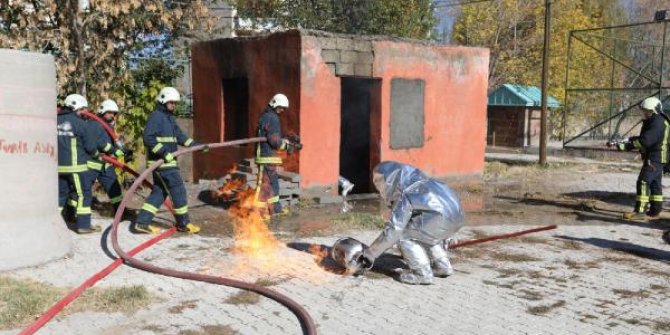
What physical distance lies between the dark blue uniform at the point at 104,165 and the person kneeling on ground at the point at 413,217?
13.3 ft

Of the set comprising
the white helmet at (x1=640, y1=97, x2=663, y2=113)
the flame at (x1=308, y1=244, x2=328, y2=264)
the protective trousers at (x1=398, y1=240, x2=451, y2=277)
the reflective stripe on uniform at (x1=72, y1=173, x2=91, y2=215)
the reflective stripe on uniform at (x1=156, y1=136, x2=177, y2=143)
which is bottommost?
the flame at (x1=308, y1=244, x2=328, y2=264)

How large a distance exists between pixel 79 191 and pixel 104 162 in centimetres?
80

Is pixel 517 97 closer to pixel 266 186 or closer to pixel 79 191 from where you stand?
→ pixel 266 186

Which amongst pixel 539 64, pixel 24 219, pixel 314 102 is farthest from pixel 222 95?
pixel 539 64

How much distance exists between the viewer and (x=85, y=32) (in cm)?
1195

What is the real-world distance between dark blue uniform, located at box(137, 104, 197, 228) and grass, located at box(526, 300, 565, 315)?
4620mm

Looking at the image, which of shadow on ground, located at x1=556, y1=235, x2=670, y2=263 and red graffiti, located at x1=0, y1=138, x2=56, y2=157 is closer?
red graffiti, located at x1=0, y1=138, x2=56, y2=157

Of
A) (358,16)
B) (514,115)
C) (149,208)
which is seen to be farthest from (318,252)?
(514,115)

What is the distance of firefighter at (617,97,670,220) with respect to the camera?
9156 millimetres

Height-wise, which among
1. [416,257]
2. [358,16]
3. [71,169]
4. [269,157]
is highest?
[358,16]

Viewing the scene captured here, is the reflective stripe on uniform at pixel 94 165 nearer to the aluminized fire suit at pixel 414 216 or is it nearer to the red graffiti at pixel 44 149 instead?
the red graffiti at pixel 44 149

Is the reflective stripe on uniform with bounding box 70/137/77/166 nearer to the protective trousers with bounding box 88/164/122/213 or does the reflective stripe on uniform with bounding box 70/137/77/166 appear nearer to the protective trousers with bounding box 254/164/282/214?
the protective trousers with bounding box 88/164/122/213

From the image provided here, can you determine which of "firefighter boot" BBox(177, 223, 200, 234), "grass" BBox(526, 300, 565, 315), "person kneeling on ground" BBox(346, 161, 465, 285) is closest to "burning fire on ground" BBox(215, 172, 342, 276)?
"firefighter boot" BBox(177, 223, 200, 234)

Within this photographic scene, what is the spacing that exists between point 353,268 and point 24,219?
3.38 m
